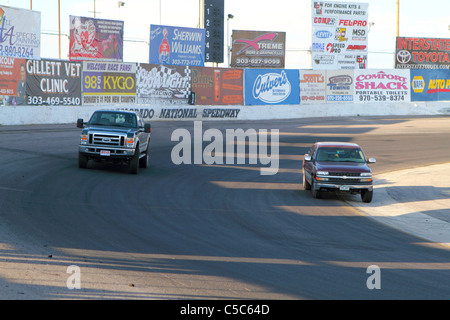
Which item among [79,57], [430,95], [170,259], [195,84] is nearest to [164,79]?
[195,84]

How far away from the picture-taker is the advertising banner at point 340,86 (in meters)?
46.3

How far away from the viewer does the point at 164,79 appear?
133ft

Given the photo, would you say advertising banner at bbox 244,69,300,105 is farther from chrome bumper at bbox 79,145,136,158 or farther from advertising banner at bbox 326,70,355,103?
chrome bumper at bbox 79,145,136,158

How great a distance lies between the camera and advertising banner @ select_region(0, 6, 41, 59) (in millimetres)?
34250

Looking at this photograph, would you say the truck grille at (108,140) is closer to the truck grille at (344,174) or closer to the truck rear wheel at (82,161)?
the truck rear wheel at (82,161)

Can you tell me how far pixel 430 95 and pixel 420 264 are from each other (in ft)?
141

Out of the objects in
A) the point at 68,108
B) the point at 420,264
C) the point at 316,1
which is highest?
the point at 316,1

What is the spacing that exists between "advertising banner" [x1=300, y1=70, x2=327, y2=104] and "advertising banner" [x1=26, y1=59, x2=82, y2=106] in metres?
17.7

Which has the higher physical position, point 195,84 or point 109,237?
point 195,84

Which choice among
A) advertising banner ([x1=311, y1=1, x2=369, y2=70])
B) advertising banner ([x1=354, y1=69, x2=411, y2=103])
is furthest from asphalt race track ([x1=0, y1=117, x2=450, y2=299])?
advertising banner ([x1=311, y1=1, x2=369, y2=70])

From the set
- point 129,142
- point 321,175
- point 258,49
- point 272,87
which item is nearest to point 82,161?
point 129,142

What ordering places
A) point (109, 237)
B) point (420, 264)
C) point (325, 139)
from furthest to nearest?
point (325, 139) → point (109, 237) → point (420, 264)

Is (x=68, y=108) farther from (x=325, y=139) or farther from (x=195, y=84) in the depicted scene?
(x=325, y=139)
